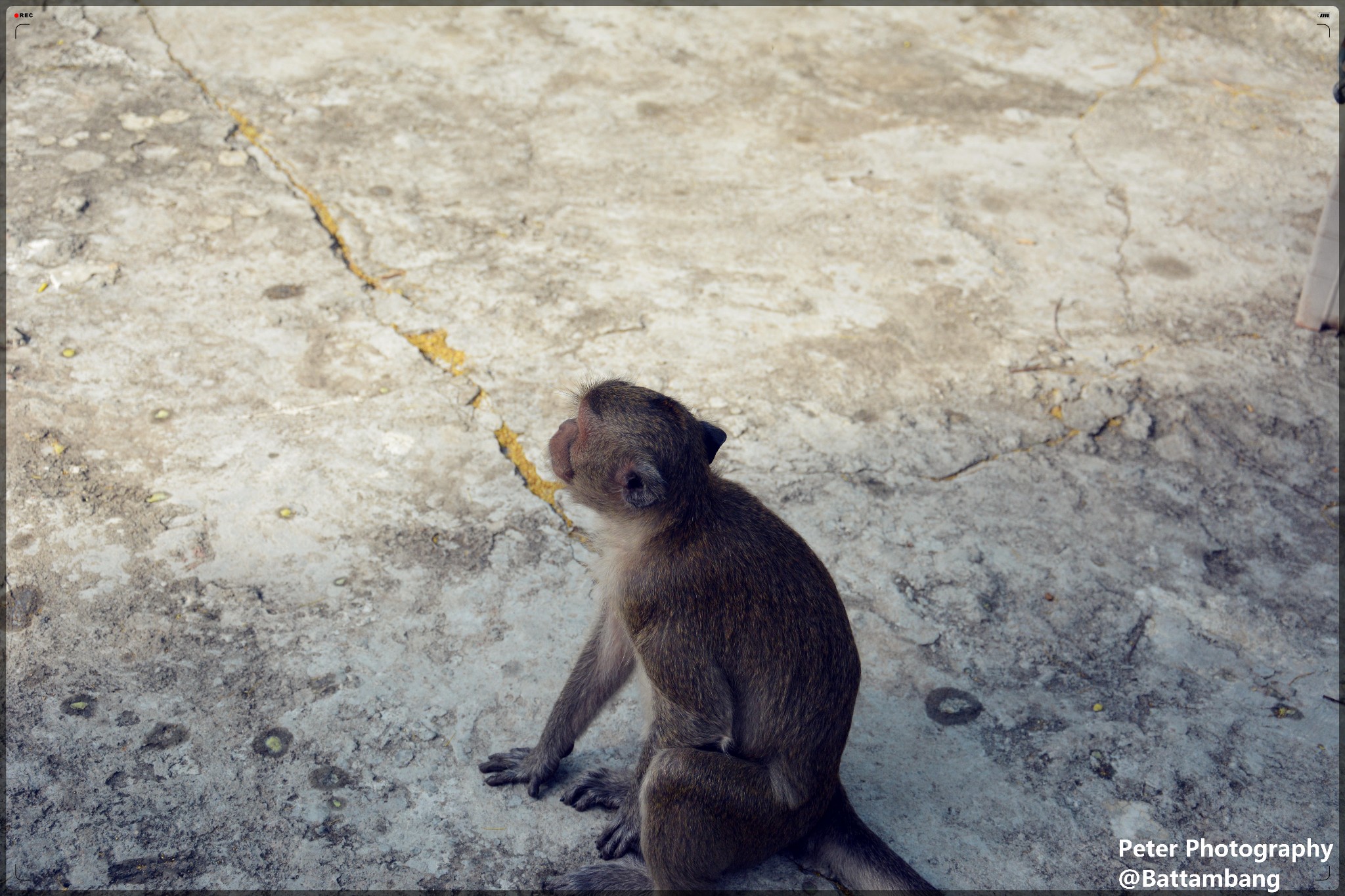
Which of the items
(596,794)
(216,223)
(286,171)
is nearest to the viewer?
(596,794)

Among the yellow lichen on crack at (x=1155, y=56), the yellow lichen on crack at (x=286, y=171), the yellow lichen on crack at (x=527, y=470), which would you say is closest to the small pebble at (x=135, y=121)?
the yellow lichen on crack at (x=286, y=171)

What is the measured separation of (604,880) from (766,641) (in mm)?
628

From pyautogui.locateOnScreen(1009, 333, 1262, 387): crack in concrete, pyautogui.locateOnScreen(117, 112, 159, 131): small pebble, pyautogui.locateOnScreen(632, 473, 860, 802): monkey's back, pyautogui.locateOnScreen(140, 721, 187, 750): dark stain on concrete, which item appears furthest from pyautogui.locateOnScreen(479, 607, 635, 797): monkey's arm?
pyautogui.locateOnScreen(117, 112, 159, 131): small pebble

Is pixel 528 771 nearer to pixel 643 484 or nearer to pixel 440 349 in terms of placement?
pixel 643 484

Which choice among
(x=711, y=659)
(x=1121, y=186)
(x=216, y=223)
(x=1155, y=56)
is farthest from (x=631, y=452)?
(x=1155, y=56)

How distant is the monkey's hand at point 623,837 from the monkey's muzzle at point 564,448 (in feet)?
2.43

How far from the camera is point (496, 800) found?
94.3 inches

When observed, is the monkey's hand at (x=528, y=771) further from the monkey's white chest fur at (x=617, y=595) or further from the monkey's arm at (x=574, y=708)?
the monkey's white chest fur at (x=617, y=595)

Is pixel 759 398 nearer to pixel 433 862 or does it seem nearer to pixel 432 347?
pixel 432 347

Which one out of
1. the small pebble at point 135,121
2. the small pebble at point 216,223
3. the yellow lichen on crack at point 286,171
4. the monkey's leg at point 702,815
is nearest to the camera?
the monkey's leg at point 702,815

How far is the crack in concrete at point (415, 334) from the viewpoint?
3275 mm

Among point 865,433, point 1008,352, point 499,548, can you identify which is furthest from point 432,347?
point 1008,352

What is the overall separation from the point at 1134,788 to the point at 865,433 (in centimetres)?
148

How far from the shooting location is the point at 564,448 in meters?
2.17
